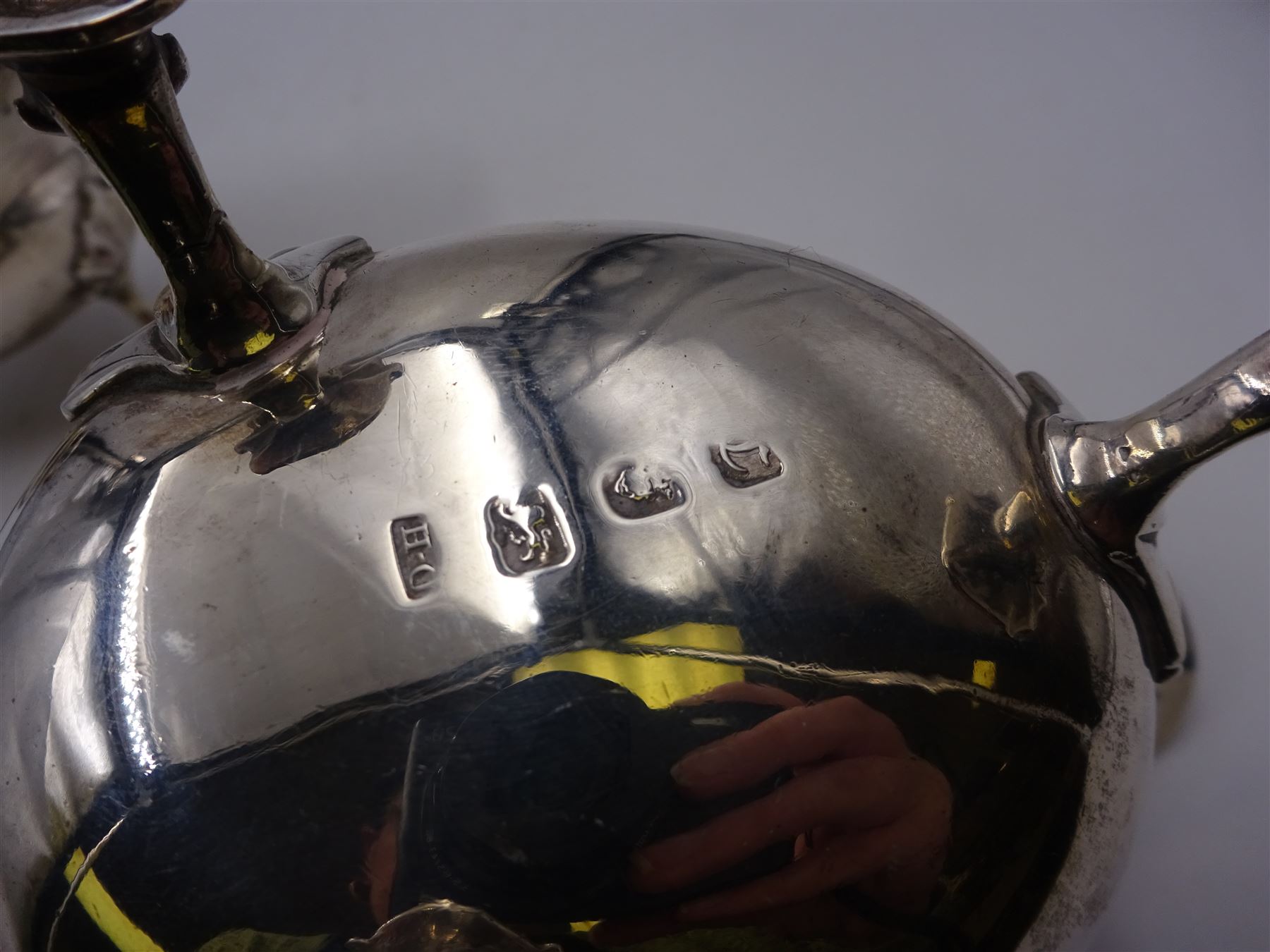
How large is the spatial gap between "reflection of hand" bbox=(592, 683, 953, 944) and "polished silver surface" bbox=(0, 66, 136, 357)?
0.62 m

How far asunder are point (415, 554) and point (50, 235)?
A: 0.60 meters

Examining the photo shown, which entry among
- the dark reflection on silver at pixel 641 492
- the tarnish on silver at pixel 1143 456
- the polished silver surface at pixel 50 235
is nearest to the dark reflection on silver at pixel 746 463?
the dark reflection on silver at pixel 641 492

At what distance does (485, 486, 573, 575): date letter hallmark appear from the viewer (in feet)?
1.28

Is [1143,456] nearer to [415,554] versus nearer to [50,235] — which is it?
[415,554]

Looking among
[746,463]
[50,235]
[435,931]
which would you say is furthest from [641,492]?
[50,235]

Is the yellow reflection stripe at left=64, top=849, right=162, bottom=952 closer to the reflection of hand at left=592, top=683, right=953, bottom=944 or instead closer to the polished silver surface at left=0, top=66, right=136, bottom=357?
the reflection of hand at left=592, top=683, right=953, bottom=944

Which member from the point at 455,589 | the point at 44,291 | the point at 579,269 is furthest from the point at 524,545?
the point at 44,291

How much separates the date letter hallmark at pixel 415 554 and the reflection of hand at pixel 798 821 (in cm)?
10

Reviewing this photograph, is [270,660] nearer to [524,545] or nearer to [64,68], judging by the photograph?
[524,545]

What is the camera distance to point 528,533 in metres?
0.39

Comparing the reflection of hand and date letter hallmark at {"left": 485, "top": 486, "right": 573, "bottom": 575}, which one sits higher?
date letter hallmark at {"left": 485, "top": 486, "right": 573, "bottom": 575}

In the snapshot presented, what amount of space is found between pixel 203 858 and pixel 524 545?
16 centimetres

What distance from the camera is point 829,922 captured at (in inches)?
15.8

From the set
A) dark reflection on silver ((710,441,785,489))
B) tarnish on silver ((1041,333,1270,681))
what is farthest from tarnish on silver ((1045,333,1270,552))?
dark reflection on silver ((710,441,785,489))
